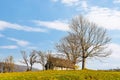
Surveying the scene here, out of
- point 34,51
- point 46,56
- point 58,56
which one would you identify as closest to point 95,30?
point 58,56

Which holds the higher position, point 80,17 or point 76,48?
point 80,17

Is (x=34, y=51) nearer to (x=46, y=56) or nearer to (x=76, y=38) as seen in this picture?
(x=46, y=56)

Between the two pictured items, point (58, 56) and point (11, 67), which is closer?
point (58, 56)

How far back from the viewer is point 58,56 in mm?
85062

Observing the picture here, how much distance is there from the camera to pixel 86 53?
7650 centimetres

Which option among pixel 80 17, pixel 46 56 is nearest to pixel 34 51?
pixel 46 56

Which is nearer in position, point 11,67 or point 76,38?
point 76,38

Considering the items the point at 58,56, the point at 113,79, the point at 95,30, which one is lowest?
the point at 113,79

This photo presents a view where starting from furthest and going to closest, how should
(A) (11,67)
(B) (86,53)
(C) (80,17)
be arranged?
(A) (11,67) < (C) (80,17) < (B) (86,53)

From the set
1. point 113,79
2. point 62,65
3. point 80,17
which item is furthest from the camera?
point 62,65

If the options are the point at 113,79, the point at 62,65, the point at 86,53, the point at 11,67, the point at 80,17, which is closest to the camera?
the point at 113,79

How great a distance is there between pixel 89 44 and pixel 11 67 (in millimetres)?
32974

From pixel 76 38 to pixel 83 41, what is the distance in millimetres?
1953

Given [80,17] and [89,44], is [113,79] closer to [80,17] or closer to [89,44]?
[89,44]
